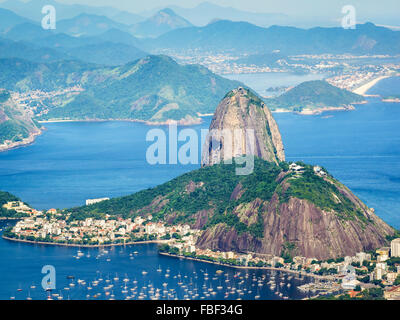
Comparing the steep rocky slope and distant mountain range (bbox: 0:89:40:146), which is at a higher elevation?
distant mountain range (bbox: 0:89:40:146)

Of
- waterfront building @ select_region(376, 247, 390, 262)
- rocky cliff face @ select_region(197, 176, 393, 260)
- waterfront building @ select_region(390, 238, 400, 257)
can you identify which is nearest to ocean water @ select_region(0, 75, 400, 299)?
rocky cliff face @ select_region(197, 176, 393, 260)

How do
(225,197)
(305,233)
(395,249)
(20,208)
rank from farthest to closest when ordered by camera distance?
(20,208) → (225,197) → (305,233) → (395,249)

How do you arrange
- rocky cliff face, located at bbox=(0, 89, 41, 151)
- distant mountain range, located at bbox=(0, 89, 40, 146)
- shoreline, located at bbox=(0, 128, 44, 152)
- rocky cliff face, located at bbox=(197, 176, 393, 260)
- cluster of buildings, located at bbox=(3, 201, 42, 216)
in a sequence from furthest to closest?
distant mountain range, located at bbox=(0, 89, 40, 146)
rocky cliff face, located at bbox=(0, 89, 41, 151)
shoreline, located at bbox=(0, 128, 44, 152)
cluster of buildings, located at bbox=(3, 201, 42, 216)
rocky cliff face, located at bbox=(197, 176, 393, 260)

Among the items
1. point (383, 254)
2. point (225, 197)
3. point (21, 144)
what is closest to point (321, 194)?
point (383, 254)

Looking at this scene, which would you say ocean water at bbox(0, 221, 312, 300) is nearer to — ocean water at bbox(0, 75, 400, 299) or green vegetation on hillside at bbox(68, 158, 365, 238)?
ocean water at bbox(0, 75, 400, 299)

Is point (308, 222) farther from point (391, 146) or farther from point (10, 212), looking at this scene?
point (391, 146)

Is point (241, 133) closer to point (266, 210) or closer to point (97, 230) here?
point (97, 230)
